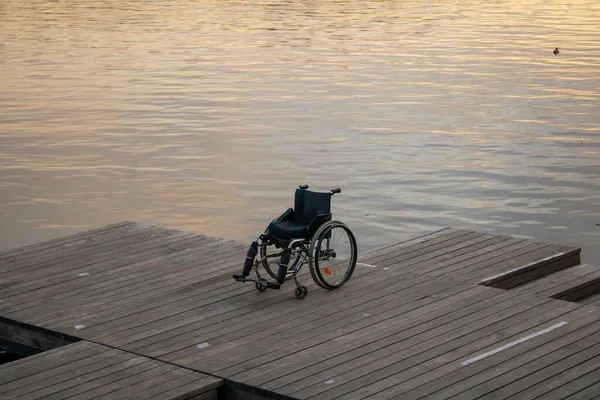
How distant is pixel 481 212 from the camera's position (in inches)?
611

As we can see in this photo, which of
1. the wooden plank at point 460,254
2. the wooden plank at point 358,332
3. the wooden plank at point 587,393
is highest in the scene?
the wooden plank at point 460,254

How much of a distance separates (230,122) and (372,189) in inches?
238

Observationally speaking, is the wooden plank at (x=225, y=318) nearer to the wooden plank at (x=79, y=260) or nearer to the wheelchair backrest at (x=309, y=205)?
the wheelchair backrest at (x=309, y=205)

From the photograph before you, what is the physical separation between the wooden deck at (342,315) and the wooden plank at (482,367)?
1cm

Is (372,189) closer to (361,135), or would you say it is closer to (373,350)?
(361,135)

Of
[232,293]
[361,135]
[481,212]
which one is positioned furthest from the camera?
[361,135]

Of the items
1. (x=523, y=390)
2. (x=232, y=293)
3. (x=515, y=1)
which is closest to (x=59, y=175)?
(x=232, y=293)

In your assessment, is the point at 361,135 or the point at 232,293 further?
the point at 361,135

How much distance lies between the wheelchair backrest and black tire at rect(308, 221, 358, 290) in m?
0.18

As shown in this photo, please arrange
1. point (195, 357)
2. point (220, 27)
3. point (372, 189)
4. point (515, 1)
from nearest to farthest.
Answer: point (195, 357)
point (372, 189)
point (220, 27)
point (515, 1)

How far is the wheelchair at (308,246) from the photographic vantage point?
941 cm

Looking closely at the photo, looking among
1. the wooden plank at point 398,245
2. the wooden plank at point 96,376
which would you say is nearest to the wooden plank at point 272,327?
the wooden plank at point 96,376

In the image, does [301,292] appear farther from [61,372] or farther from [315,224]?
[61,372]

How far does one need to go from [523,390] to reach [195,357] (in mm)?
2261
